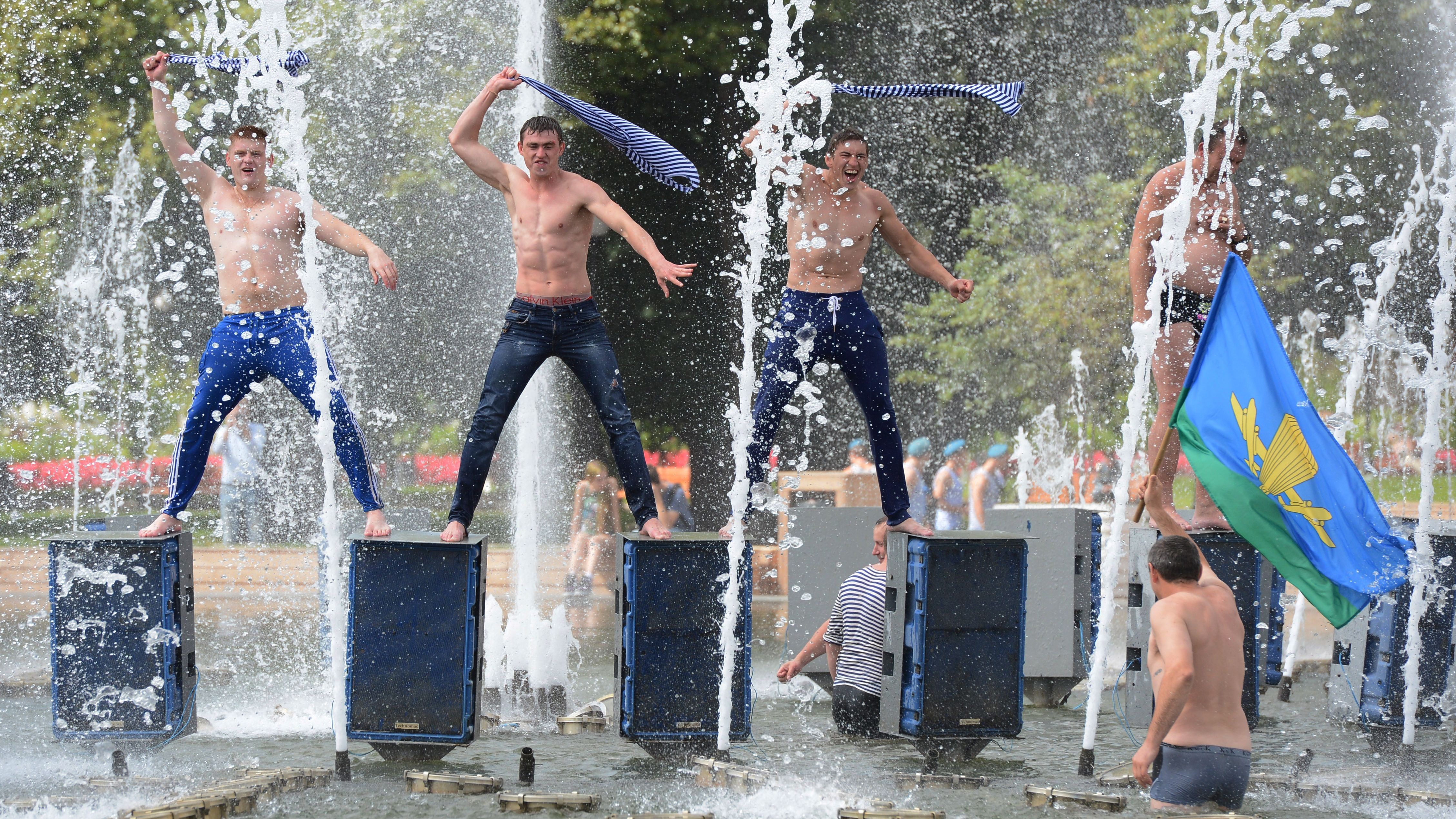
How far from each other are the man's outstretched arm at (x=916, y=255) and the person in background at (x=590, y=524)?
7.33 metres

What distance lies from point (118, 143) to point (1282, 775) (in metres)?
12.4

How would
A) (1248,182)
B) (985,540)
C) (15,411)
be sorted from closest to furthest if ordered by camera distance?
(985,540)
(1248,182)
(15,411)

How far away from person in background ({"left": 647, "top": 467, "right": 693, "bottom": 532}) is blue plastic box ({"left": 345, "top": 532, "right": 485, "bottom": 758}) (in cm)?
810

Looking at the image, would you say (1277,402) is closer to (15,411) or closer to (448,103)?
(448,103)

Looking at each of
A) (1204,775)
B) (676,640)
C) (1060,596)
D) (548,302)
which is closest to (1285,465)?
(1204,775)

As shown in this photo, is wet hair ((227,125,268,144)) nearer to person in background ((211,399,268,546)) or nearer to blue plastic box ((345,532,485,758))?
blue plastic box ((345,532,485,758))

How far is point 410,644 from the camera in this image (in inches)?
208

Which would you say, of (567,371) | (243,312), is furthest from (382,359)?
(243,312)

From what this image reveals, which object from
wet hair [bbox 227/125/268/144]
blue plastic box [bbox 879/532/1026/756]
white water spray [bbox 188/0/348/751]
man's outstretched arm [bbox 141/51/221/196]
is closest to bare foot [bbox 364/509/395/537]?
white water spray [bbox 188/0/348/751]

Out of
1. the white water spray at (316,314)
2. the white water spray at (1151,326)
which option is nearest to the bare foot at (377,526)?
the white water spray at (316,314)

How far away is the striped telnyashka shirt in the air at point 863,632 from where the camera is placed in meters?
6.39

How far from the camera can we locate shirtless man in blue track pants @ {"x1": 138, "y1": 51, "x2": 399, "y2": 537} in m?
5.81

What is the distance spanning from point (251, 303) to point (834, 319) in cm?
251

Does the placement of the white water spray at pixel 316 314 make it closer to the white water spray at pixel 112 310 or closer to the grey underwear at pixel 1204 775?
the grey underwear at pixel 1204 775
